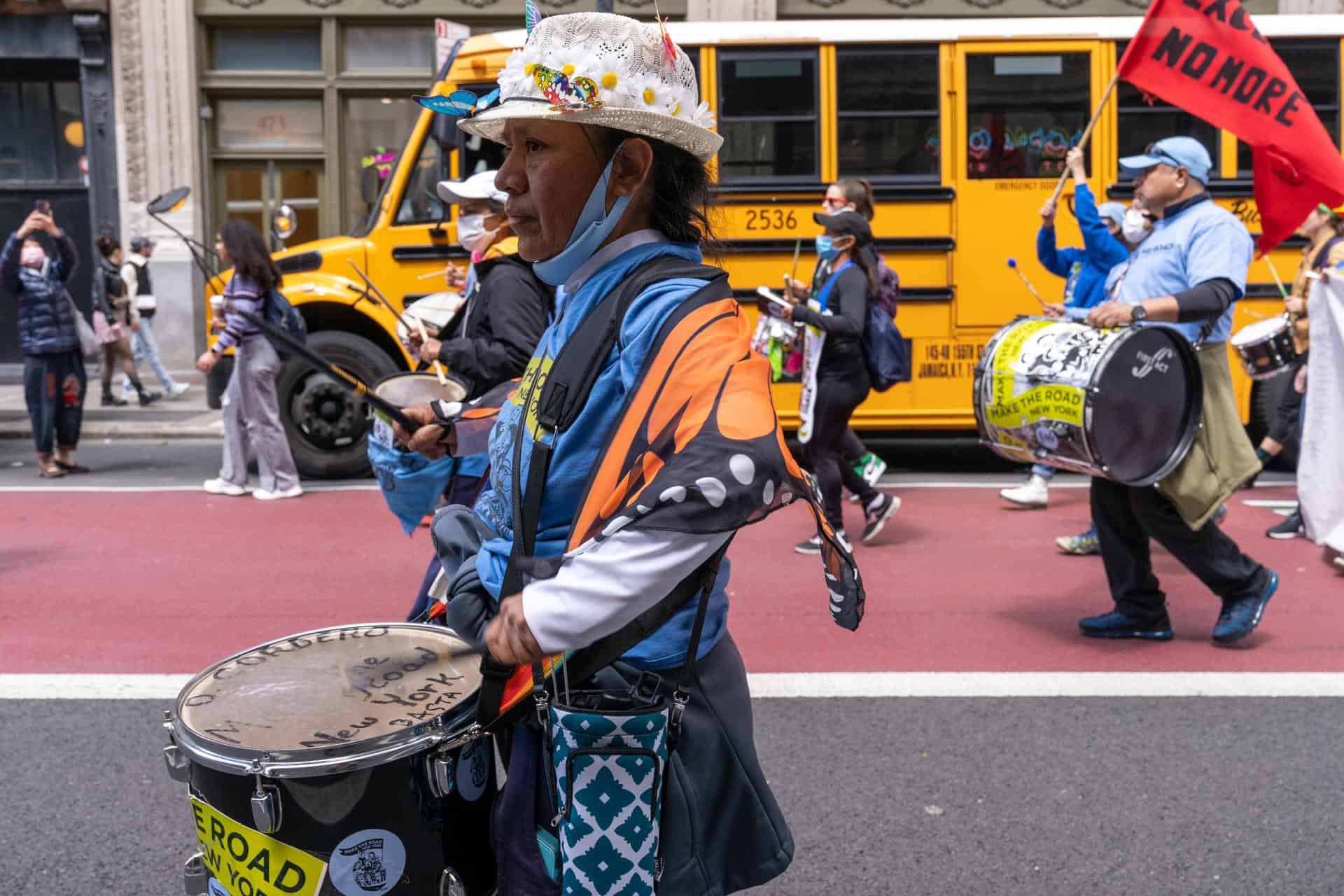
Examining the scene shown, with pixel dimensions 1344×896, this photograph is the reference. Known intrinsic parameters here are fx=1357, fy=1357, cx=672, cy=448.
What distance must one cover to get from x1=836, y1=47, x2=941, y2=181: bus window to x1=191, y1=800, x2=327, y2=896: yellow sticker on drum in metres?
8.46

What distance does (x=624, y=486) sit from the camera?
185 centimetres

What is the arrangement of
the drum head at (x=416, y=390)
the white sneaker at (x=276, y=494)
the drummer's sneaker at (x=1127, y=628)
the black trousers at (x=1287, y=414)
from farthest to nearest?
the white sneaker at (x=276, y=494) → the black trousers at (x=1287, y=414) → the drummer's sneaker at (x=1127, y=628) → the drum head at (x=416, y=390)

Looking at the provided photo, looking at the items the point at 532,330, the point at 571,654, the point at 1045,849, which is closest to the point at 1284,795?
the point at 1045,849

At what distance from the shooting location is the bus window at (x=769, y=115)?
9.76m

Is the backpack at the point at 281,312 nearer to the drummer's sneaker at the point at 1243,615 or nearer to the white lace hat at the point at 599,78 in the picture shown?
the drummer's sneaker at the point at 1243,615

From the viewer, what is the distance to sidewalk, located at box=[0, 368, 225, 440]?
1281 centimetres

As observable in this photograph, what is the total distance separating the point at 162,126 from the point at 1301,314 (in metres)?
13.4

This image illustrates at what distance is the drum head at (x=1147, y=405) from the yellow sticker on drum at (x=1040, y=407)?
3.9 inches

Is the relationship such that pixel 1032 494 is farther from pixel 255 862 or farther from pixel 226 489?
pixel 255 862

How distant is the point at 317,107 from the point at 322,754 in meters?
16.4

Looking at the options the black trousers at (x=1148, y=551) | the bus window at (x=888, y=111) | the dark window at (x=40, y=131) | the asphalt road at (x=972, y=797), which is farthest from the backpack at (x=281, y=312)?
the dark window at (x=40, y=131)

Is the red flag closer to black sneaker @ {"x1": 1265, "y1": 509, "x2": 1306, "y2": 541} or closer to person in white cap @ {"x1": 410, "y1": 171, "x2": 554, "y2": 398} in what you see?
black sneaker @ {"x1": 1265, "y1": 509, "x2": 1306, "y2": 541}

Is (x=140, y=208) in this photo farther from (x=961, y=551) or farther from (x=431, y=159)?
(x=961, y=551)

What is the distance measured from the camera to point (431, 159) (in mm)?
9797
